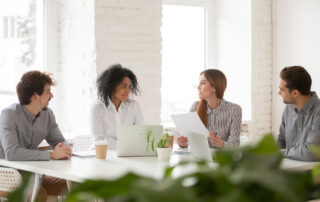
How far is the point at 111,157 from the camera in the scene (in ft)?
11.7

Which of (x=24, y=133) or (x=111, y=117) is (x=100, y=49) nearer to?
(x=111, y=117)

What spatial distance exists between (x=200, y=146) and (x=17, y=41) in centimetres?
225

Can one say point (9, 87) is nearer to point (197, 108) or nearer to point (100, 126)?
point (100, 126)

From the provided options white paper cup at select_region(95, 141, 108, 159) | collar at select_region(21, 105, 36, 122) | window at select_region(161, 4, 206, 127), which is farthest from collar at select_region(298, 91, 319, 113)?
window at select_region(161, 4, 206, 127)

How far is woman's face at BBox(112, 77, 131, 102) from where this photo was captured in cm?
423

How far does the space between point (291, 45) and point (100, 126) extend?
263 centimetres

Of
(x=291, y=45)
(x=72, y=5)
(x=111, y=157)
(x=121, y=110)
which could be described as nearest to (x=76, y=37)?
(x=72, y=5)

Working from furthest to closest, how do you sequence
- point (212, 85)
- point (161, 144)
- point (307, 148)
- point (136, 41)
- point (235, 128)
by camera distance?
point (136, 41) → point (212, 85) → point (235, 128) → point (161, 144) → point (307, 148)

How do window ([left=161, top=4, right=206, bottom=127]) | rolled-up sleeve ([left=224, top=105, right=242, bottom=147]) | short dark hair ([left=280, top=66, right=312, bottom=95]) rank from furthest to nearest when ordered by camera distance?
window ([left=161, top=4, right=206, bottom=127])
rolled-up sleeve ([left=224, top=105, right=242, bottom=147])
short dark hair ([left=280, top=66, right=312, bottom=95])

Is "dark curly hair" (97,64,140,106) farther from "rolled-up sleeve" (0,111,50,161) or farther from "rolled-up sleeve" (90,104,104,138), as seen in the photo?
"rolled-up sleeve" (0,111,50,161)

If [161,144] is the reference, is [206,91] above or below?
above

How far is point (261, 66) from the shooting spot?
5.91 m

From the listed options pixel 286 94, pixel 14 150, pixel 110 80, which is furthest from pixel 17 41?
pixel 286 94

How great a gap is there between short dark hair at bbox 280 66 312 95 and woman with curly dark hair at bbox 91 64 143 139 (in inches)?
48.0
